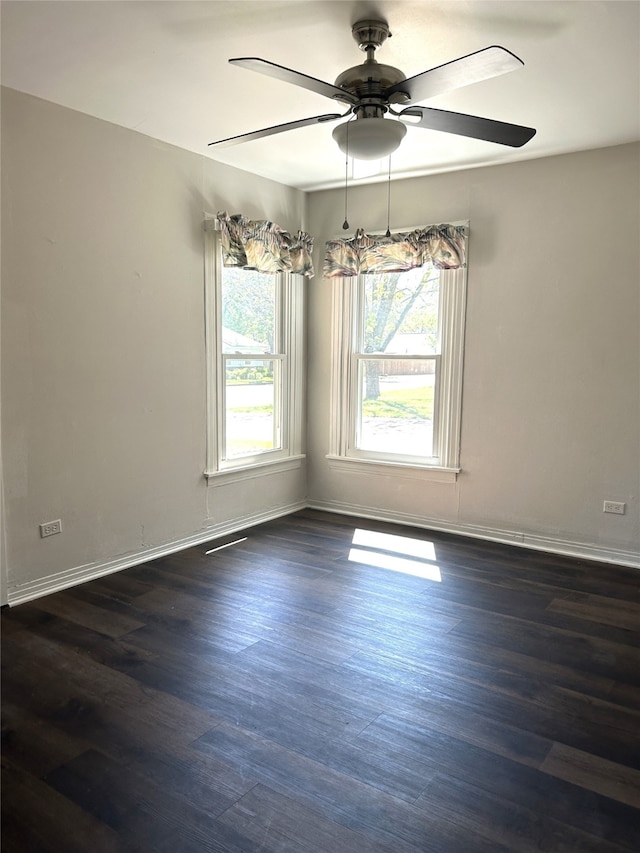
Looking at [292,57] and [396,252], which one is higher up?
[292,57]

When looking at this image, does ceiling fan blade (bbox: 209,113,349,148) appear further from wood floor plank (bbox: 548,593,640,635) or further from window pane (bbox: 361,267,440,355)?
wood floor plank (bbox: 548,593,640,635)

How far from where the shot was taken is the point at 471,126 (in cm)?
251

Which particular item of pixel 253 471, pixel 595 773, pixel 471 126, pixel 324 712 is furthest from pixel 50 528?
pixel 471 126

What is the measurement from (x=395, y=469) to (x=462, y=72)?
3.23 meters

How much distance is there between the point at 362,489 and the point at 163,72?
3346 millimetres

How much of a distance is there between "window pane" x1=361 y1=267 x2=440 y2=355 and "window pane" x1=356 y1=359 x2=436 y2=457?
0.14 metres

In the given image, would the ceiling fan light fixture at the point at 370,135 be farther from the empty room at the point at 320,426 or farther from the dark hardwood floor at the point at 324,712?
the dark hardwood floor at the point at 324,712

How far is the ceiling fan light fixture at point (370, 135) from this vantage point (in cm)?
251

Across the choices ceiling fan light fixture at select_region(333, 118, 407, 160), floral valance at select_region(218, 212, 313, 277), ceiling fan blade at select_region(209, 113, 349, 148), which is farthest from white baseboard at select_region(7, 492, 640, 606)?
ceiling fan light fixture at select_region(333, 118, 407, 160)

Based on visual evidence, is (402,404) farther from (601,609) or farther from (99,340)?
(99,340)

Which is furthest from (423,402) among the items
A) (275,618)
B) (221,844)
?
(221,844)

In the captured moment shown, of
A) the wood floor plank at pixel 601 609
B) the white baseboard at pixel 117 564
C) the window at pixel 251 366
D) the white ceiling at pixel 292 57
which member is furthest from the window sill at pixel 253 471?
the wood floor plank at pixel 601 609

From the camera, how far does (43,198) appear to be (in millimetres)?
3201

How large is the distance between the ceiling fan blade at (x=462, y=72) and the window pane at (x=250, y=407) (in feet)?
8.24
